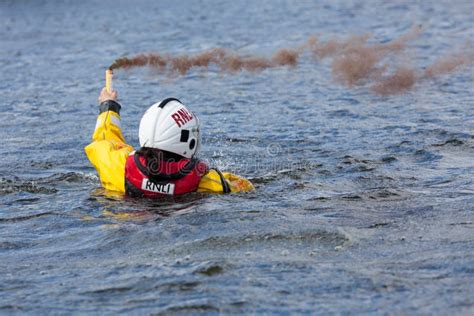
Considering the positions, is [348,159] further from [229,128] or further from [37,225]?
[37,225]

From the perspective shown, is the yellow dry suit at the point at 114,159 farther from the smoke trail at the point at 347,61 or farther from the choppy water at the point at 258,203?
the smoke trail at the point at 347,61

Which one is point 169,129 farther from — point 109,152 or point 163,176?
point 109,152

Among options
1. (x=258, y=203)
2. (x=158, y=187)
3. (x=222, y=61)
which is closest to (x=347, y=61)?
(x=222, y=61)

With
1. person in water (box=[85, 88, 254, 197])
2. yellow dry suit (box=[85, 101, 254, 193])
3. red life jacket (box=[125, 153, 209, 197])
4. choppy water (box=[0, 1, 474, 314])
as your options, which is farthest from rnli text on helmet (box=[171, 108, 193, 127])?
choppy water (box=[0, 1, 474, 314])

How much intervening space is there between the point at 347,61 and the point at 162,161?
30.8ft

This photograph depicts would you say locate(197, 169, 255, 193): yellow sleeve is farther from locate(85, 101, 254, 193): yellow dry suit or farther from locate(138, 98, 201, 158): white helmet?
locate(138, 98, 201, 158): white helmet

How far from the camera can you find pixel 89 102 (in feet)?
49.3

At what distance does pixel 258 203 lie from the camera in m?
8.20

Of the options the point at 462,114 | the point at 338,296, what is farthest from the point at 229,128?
the point at 338,296

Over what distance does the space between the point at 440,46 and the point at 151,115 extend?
11787 mm

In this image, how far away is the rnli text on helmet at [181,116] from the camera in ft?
25.4

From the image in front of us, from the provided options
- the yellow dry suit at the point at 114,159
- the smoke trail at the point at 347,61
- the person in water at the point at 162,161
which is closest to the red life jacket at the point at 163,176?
the person in water at the point at 162,161

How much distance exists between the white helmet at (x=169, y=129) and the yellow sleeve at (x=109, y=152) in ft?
1.53

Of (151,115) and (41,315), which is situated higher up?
(151,115)
